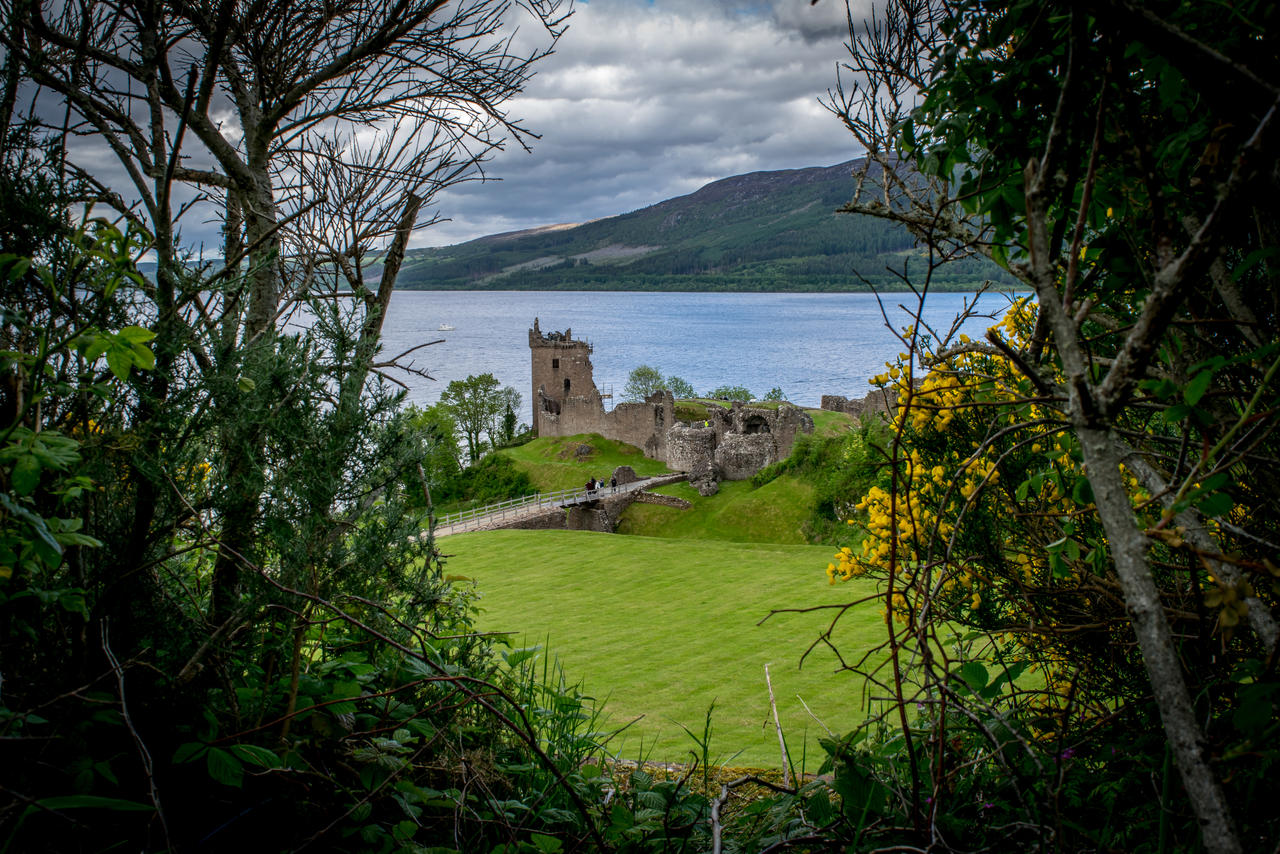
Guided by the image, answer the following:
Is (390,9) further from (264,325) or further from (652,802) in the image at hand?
(652,802)

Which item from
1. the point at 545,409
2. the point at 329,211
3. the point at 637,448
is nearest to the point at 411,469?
the point at 329,211

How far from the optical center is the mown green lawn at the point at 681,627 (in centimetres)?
827

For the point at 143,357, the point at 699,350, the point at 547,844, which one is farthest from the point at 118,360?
the point at 699,350

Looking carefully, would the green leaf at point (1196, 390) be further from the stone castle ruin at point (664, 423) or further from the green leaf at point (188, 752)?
the stone castle ruin at point (664, 423)

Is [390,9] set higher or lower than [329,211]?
higher

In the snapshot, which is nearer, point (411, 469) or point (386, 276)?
point (411, 469)

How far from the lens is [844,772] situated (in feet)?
6.44

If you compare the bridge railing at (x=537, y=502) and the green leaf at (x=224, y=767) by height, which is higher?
the green leaf at (x=224, y=767)

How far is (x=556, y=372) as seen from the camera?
5047 centimetres

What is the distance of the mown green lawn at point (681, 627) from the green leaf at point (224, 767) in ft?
4.19

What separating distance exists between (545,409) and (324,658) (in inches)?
1828

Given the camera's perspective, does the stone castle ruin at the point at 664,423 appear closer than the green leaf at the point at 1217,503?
No

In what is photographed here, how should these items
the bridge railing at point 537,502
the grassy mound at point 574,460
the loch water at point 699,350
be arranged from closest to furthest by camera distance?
the bridge railing at point 537,502 < the grassy mound at point 574,460 < the loch water at point 699,350

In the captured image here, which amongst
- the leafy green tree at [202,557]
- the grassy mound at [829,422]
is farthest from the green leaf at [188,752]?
the grassy mound at [829,422]
